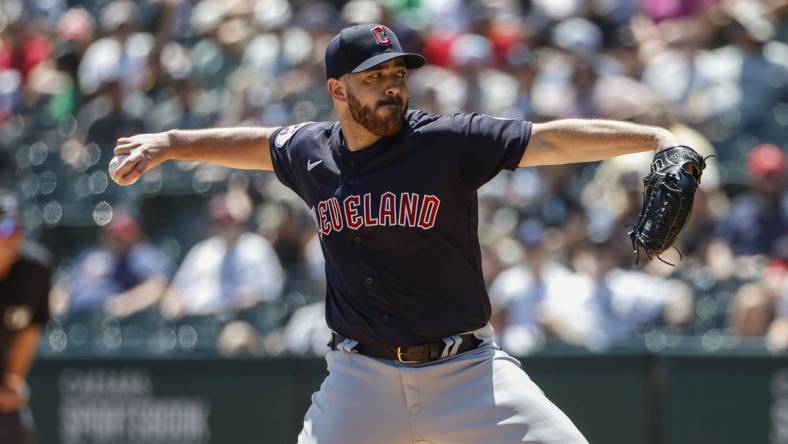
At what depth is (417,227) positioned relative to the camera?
4.55 metres

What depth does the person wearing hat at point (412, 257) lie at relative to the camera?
444 cm

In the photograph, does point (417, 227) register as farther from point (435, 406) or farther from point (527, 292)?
point (527, 292)

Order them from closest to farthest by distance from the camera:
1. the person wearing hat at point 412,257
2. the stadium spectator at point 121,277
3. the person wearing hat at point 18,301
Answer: the person wearing hat at point 412,257 < the person wearing hat at point 18,301 < the stadium spectator at point 121,277

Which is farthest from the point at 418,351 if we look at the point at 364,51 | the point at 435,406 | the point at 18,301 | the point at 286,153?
the point at 18,301

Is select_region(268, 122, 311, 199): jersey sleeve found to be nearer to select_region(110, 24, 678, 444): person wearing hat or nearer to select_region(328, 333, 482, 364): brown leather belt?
select_region(110, 24, 678, 444): person wearing hat

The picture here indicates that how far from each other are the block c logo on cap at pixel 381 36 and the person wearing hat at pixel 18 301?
11.1 ft

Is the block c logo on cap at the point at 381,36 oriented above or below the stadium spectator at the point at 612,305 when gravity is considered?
above

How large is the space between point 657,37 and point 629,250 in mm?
2507

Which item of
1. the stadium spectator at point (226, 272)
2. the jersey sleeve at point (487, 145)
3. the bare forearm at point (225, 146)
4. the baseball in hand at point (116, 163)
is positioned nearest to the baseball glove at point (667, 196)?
the jersey sleeve at point (487, 145)

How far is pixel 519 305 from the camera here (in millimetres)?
8766

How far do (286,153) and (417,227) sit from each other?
657 mm

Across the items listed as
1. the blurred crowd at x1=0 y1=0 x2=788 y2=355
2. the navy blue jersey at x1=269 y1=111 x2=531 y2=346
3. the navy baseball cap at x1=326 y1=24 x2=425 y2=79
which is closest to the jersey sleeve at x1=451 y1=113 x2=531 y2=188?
the navy blue jersey at x1=269 y1=111 x2=531 y2=346

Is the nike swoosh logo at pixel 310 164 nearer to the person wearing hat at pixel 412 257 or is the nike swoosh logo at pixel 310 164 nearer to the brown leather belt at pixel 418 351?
the person wearing hat at pixel 412 257

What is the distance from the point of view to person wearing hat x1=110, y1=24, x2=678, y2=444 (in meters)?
4.44
